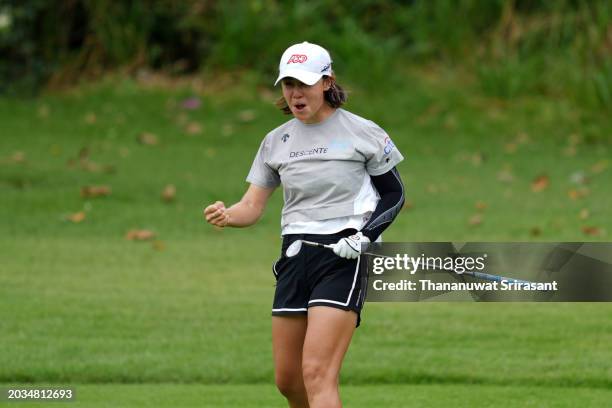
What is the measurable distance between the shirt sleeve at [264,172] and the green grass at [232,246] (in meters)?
1.70

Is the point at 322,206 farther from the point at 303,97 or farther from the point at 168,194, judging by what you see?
the point at 168,194

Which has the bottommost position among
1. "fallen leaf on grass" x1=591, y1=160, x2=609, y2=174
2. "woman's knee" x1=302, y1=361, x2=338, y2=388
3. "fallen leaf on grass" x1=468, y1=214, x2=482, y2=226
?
"woman's knee" x1=302, y1=361, x2=338, y2=388

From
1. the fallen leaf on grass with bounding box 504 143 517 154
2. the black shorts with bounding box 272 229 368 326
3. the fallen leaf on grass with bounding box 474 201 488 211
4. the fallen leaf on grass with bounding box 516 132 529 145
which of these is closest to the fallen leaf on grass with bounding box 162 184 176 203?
the fallen leaf on grass with bounding box 474 201 488 211

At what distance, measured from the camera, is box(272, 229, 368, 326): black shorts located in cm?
531

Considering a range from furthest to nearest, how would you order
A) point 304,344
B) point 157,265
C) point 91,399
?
point 157,265 → point 91,399 → point 304,344

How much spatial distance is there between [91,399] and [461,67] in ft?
39.4

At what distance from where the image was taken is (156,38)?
19.1 meters

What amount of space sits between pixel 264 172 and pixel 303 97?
444mm

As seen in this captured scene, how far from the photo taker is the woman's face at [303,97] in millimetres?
5367

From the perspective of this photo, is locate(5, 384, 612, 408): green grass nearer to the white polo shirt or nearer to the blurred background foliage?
Answer: the white polo shirt

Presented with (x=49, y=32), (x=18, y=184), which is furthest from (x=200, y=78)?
(x=18, y=184)

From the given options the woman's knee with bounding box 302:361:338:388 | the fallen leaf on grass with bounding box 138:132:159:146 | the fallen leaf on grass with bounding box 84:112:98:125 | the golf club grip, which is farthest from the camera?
the fallen leaf on grass with bounding box 84:112:98:125

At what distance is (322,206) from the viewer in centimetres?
538

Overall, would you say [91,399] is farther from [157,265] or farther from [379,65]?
[379,65]
